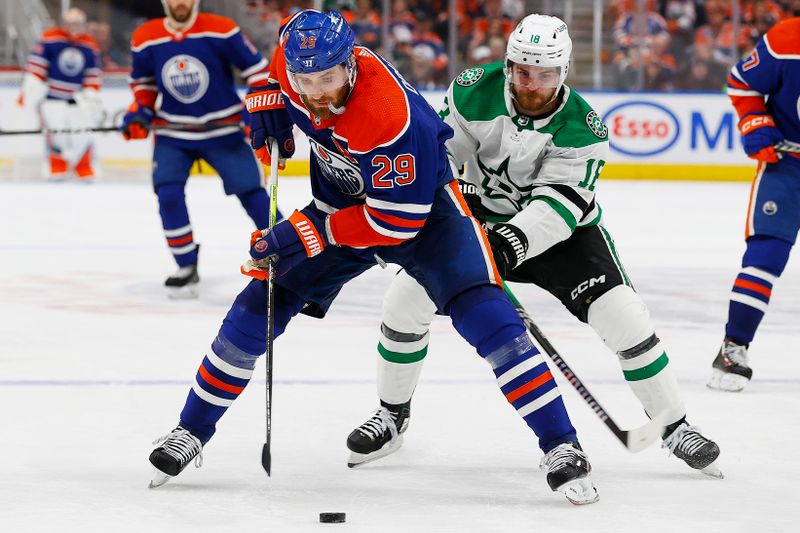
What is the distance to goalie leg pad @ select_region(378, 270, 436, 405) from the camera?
2.74 meters

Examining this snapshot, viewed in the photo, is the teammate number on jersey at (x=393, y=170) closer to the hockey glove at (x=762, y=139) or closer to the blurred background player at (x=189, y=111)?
the hockey glove at (x=762, y=139)

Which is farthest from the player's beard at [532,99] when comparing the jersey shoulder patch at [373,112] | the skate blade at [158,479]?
the skate blade at [158,479]

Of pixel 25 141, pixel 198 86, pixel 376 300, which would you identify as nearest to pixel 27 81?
pixel 25 141

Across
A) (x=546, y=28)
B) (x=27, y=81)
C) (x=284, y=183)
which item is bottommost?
(x=284, y=183)

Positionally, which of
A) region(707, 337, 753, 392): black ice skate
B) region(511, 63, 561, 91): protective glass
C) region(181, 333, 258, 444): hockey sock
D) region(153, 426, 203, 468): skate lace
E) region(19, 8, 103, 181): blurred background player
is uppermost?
region(511, 63, 561, 91): protective glass

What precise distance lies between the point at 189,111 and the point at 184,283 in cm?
72

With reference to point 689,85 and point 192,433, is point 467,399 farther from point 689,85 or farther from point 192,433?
point 689,85

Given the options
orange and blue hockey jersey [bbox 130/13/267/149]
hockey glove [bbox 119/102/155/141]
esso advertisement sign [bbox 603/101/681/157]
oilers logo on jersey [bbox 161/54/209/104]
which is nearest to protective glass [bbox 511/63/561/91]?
orange and blue hockey jersey [bbox 130/13/267/149]

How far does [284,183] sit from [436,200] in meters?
6.40

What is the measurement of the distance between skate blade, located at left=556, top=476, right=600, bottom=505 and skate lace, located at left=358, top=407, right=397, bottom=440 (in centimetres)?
52

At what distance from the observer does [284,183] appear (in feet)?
29.0

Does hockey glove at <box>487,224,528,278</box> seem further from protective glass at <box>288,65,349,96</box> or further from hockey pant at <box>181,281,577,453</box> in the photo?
protective glass at <box>288,65,349,96</box>

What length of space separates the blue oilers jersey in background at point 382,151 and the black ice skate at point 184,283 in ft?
8.28

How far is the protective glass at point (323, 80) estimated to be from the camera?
228 cm
